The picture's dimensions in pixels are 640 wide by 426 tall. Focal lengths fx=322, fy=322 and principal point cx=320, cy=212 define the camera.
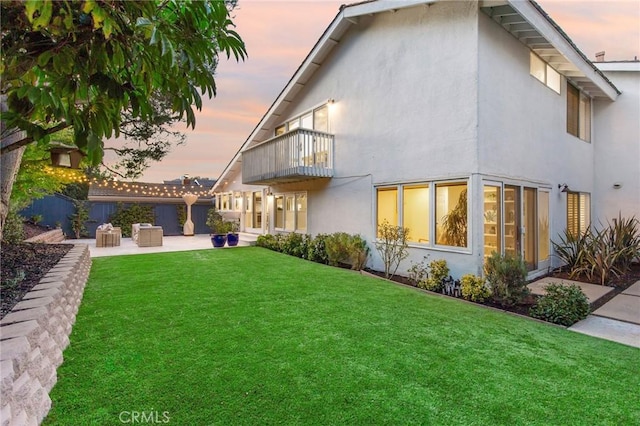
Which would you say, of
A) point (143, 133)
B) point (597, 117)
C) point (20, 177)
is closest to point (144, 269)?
point (20, 177)

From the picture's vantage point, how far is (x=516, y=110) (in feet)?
25.2

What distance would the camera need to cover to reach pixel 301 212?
12.5 metres

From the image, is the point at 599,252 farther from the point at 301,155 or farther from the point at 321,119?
the point at 321,119

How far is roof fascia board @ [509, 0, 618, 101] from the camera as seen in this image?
6.69m

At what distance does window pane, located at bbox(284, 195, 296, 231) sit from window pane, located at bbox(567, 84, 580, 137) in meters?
9.49

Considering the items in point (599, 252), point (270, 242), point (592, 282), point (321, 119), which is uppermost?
point (321, 119)

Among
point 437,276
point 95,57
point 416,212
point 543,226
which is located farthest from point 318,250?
point 95,57

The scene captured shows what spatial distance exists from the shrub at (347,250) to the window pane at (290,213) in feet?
11.2

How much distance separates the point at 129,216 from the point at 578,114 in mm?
21673

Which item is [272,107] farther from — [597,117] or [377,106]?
[597,117]

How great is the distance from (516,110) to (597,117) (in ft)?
19.8

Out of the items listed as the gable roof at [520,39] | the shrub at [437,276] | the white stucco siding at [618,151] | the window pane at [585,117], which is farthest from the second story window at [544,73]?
the shrub at [437,276]

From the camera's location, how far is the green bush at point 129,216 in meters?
18.7

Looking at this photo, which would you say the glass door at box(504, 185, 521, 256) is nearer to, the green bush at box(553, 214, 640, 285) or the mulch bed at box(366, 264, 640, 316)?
the mulch bed at box(366, 264, 640, 316)
